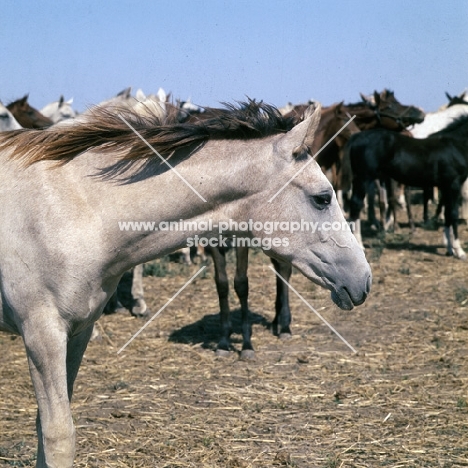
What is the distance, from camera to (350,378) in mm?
5762

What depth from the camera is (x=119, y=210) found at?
10.2 ft

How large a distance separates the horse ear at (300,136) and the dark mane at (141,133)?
0.13 metres

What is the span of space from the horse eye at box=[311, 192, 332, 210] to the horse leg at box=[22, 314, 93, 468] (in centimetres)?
129

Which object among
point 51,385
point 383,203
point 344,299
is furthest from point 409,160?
point 51,385

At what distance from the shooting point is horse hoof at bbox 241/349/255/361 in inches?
254

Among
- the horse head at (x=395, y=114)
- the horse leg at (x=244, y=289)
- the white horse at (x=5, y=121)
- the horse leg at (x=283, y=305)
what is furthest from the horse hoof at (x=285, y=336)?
the horse head at (x=395, y=114)

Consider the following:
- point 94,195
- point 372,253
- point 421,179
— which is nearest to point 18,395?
point 94,195

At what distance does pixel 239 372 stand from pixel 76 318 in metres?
3.19

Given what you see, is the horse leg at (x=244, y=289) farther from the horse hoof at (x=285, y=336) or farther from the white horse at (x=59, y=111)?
the white horse at (x=59, y=111)

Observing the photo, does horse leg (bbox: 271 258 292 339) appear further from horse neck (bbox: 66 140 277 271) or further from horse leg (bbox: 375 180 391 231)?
horse leg (bbox: 375 180 391 231)

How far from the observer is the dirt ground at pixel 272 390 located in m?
4.18

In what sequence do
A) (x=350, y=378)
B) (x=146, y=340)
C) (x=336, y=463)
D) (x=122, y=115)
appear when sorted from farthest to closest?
(x=146, y=340), (x=350, y=378), (x=336, y=463), (x=122, y=115)

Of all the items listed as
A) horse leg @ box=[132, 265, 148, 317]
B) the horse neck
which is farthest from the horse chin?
horse leg @ box=[132, 265, 148, 317]

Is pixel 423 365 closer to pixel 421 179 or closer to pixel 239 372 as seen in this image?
pixel 239 372
